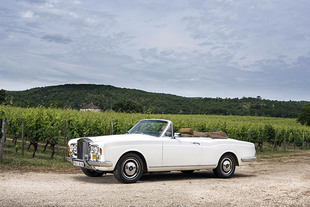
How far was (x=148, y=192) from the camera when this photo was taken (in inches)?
305

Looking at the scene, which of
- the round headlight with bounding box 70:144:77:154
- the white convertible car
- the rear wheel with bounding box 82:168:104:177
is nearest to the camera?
the white convertible car

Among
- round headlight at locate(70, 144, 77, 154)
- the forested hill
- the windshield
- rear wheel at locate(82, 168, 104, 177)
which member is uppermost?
the forested hill

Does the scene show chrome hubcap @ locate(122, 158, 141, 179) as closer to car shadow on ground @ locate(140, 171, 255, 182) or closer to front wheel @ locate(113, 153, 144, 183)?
front wheel @ locate(113, 153, 144, 183)

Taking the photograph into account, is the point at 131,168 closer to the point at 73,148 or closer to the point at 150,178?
the point at 150,178

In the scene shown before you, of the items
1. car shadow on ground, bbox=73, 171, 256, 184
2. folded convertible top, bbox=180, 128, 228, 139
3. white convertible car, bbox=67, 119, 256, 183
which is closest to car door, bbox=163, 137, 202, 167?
white convertible car, bbox=67, 119, 256, 183

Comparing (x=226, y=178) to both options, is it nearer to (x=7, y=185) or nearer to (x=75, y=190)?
(x=75, y=190)

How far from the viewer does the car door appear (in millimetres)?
9516

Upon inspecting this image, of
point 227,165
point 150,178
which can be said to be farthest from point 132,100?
point 150,178

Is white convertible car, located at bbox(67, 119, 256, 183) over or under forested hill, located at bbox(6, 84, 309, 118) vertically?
under

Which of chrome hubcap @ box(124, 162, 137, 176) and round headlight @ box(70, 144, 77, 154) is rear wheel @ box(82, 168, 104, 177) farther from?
chrome hubcap @ box(124, 162, 137, 176)

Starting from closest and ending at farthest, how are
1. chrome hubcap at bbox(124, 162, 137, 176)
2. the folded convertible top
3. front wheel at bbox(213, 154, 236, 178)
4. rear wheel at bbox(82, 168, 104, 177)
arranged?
chrome hubcap at bbox(124, 162, 137, 176)
rear wheel at bbox(82, 168, 104, 177)
the folded convertible top
front wheel at bbox(213, 154, 236, 178)

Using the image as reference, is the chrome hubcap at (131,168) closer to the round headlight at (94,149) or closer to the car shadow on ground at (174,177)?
the round headlight at (94,149)

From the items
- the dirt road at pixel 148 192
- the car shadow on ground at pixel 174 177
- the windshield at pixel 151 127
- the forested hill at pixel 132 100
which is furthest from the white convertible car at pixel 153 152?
the forested hill at pixel 132 100

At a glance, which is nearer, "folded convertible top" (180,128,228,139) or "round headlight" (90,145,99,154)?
"round headlight" (90,145,99,154)
